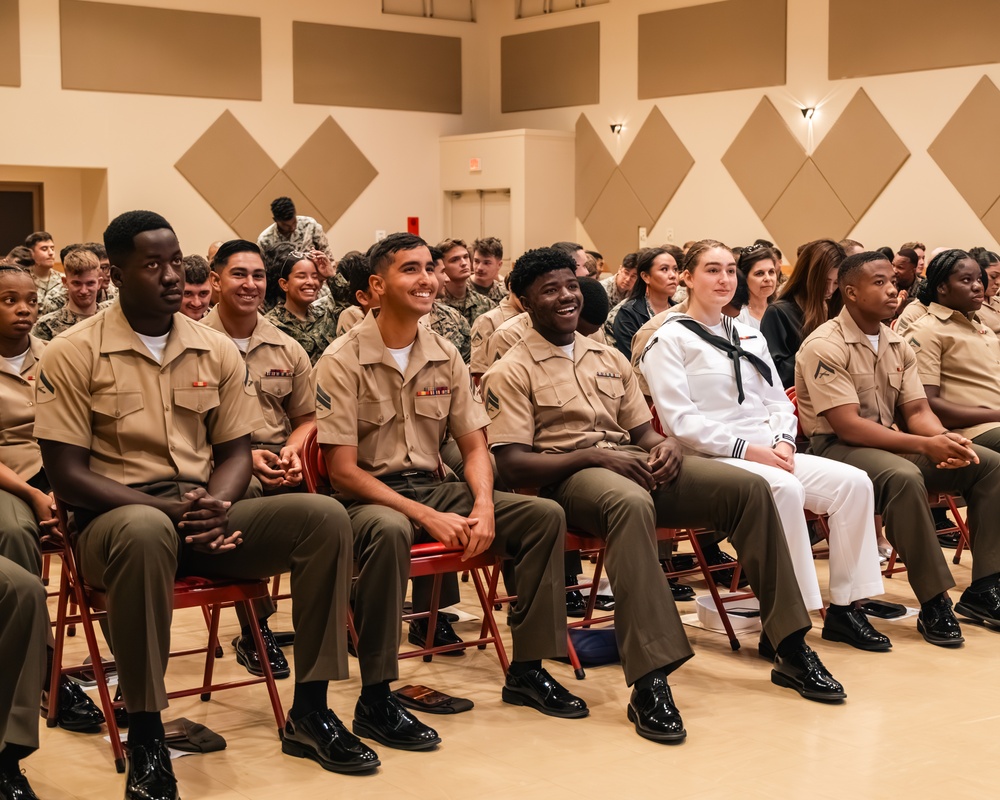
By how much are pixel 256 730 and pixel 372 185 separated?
41.6 feet

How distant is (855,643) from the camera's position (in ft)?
15.0

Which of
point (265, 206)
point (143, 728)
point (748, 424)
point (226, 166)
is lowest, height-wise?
point (143, 728)

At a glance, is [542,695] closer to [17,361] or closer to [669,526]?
[669,526]

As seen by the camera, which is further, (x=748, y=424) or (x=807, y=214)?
(x=807, y=214)

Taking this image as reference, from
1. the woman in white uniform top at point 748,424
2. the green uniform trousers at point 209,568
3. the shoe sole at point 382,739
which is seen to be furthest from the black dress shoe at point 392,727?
the woman in white uniform top at point 748,424

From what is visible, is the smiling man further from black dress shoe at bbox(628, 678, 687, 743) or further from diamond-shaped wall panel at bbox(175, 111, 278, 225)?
diamond-shaped wall panel at bbox(175, 111, 278, 225)

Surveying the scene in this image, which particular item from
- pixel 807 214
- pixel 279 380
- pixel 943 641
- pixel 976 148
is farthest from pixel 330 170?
pixel 943 641

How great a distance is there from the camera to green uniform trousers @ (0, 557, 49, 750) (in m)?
2.98

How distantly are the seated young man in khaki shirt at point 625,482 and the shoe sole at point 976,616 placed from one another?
103cm

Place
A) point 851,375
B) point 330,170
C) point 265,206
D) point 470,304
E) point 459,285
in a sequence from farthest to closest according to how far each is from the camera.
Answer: point 330,170 → point 265,206 → point 470,304 → point 459,285 → point 851,375

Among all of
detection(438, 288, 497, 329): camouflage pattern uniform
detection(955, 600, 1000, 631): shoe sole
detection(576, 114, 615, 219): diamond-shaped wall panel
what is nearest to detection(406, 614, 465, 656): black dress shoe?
detection(955, 600, 1000, 631): shoe sole

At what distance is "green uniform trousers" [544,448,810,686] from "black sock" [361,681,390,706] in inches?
28.4

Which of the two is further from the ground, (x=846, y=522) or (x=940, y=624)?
(x=846, y=522)

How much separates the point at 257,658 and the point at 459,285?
4240 mm
